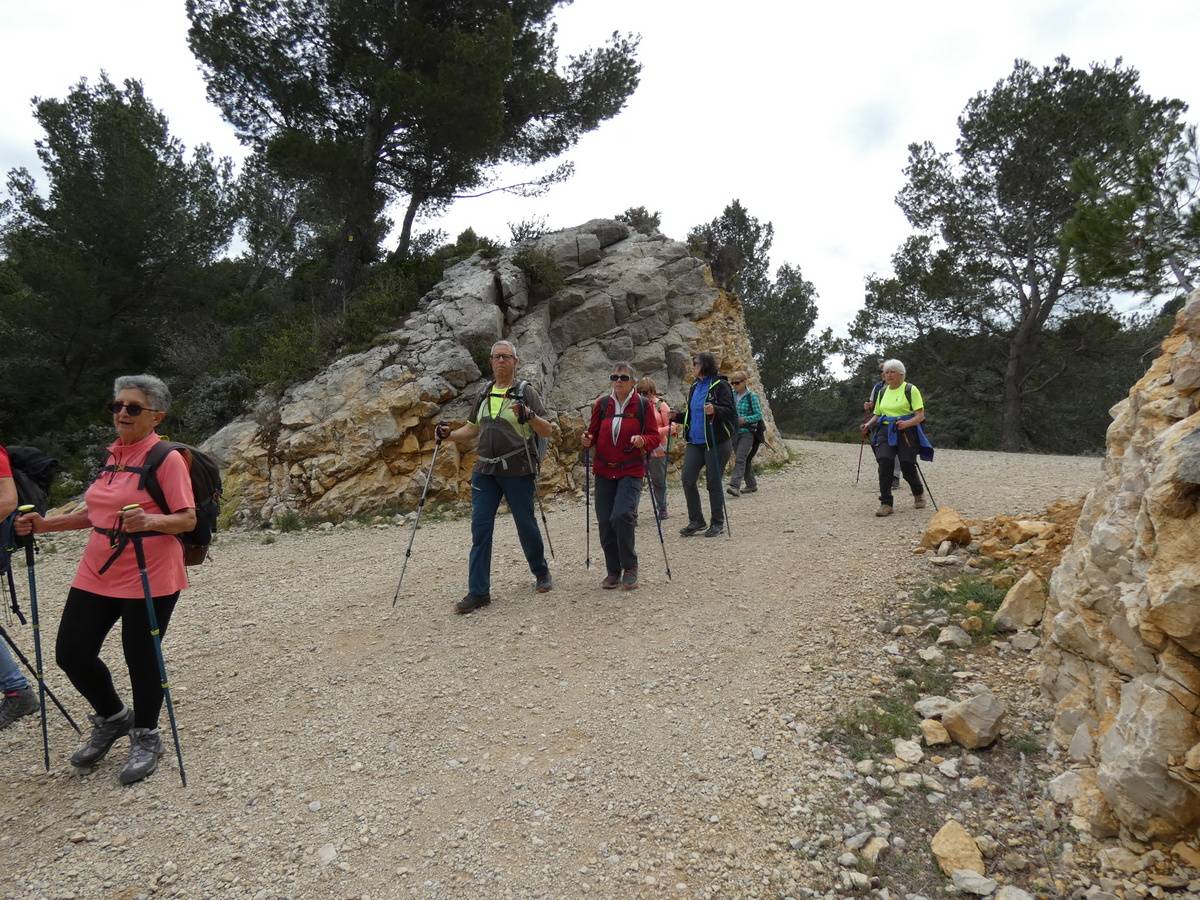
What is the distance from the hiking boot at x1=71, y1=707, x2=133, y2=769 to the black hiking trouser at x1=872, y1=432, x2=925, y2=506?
7.38 meters

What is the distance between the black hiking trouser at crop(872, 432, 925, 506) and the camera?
7613 millimetres

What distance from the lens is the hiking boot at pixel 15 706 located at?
12.5 feet

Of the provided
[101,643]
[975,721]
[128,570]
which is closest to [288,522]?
[101,643]

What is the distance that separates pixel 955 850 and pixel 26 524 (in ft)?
14.9

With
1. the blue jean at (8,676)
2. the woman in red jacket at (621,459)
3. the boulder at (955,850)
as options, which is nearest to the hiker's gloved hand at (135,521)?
the blue jean at (8,676)

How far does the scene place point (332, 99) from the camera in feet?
49.6

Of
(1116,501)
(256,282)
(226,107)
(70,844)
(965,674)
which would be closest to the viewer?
(70,844)

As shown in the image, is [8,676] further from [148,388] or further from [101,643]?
[148,388]

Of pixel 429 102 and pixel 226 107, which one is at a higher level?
pixel 226 107

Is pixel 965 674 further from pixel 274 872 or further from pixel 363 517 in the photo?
pixel 363 517

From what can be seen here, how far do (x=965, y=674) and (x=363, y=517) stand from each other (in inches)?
343

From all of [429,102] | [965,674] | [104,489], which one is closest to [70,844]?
[104,489]

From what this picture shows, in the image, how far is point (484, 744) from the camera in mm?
3475

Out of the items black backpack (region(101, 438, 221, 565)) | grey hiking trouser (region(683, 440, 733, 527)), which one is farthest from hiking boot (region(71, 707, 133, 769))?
grey hiking trouser (region(683, 440, 733, 527))
